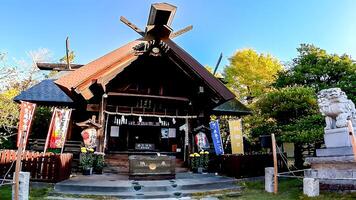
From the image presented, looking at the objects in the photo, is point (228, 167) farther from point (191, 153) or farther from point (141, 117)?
point (141, 117)

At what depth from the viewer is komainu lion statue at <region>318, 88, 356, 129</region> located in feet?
28.1

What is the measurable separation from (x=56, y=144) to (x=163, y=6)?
726 cm

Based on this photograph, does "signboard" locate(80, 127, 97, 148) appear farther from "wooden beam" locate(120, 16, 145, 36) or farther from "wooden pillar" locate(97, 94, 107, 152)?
"wooden beam" locate(120, 16, 145, 36)

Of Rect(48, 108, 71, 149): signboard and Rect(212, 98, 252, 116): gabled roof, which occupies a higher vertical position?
Rect(212, 98, 252, 116): gabled roof

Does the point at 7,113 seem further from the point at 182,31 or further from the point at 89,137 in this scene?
the point at 182,31

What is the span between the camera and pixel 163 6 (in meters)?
Result: 11.3

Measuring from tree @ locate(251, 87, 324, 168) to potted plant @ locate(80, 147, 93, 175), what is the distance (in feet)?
27.0

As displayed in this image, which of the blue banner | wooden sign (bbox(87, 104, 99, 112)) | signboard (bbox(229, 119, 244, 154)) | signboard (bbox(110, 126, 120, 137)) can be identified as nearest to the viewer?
wooden sign (bbox(87, 104, 99, 112))

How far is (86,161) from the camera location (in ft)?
37.6

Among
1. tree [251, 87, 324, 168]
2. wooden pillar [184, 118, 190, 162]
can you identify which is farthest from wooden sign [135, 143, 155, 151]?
tree [251, 87, 324, 168]

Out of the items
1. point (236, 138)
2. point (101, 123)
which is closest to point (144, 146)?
point (101, 123)

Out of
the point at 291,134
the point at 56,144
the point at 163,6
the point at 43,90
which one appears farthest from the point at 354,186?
the point at 43,90

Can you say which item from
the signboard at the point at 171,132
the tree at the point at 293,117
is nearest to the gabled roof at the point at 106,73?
the tree at the point at 293,117

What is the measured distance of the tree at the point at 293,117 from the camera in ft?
38.7
